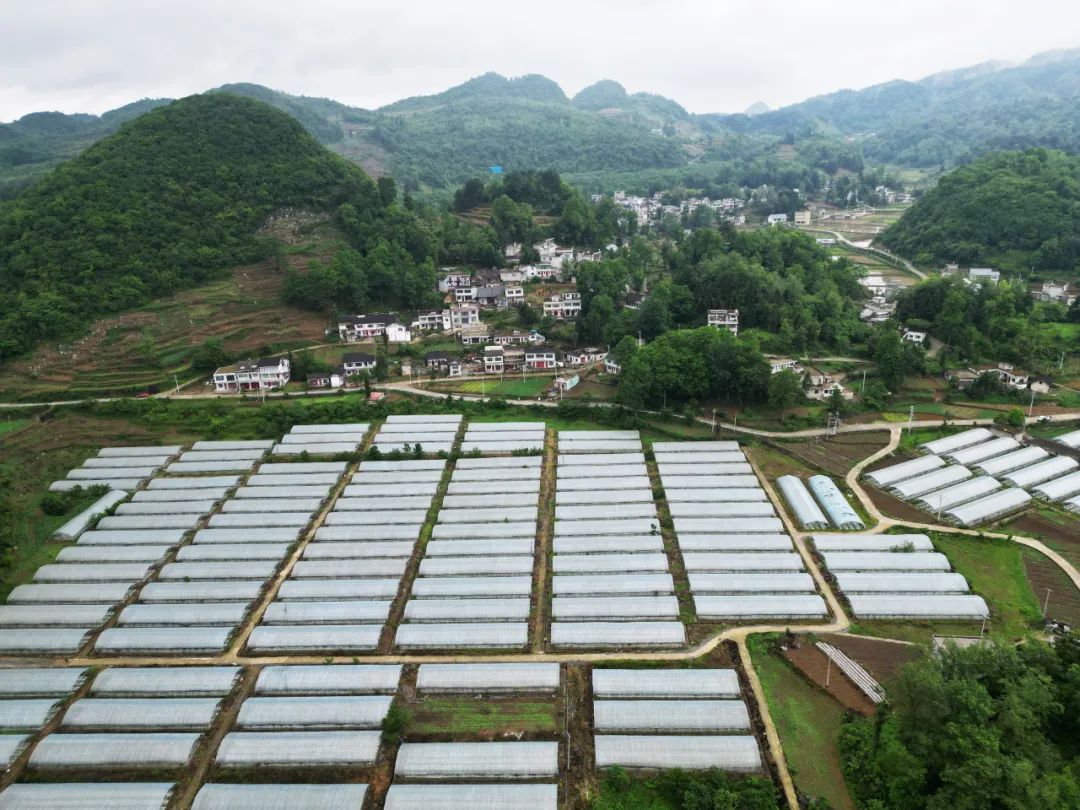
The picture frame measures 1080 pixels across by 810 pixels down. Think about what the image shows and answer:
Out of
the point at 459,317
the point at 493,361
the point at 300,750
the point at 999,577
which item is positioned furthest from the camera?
the point at 459,317

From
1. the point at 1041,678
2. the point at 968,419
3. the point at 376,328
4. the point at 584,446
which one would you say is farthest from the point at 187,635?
the point at 968,419

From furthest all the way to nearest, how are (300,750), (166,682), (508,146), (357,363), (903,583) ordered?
1. (508,146)
2. (357,363)
3. (903,583)
4. (166,682)
5. (300,750)

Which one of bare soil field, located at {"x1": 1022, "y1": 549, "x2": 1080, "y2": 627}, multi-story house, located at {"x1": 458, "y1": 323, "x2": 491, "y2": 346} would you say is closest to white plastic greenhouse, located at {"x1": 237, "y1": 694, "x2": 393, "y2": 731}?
bare soil field, located at {"x1": 1022, "y1": 549, "x2": 1080, "y2": 627}

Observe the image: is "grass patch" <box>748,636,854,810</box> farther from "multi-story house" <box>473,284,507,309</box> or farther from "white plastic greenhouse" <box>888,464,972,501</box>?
"multi-story house" <box>473,284,507,309</box>

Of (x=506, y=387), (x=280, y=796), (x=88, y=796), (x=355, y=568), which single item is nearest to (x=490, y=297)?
(x=506, y=387)

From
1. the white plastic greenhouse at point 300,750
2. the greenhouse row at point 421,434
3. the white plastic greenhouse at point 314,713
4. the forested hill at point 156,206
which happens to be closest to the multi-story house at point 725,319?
the greenhouse row at point 421,434

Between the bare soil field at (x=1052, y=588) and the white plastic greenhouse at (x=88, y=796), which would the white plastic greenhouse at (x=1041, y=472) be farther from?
the white plastic greenhouse at (x=88, y=796)

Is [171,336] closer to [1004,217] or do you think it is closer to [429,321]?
[429,321]
